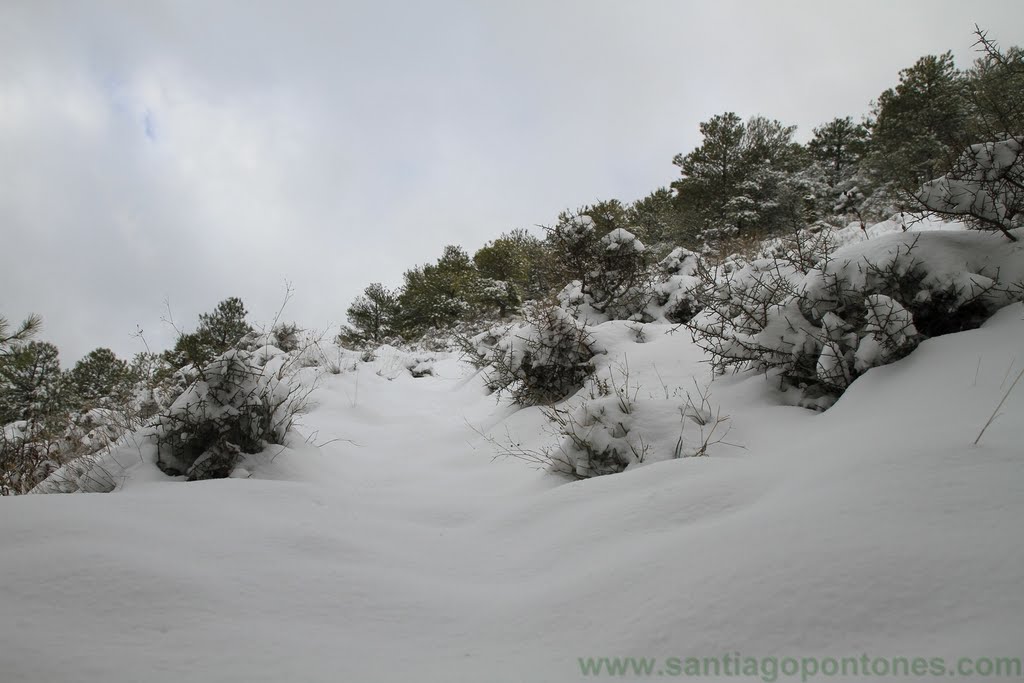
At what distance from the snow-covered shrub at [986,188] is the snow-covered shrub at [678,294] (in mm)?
2847

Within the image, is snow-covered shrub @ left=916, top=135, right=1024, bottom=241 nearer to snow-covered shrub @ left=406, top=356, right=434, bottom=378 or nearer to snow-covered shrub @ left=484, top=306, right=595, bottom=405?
snow-covered shrub @ left=484, top=306, right=595, bottom=405

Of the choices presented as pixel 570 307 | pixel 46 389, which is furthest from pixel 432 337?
pixel 46 389

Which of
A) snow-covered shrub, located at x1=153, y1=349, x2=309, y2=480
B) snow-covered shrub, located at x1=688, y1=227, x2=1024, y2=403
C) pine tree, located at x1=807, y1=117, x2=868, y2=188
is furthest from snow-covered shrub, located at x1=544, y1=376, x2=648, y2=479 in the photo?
pine tree, located at x1=807, y1=117, x2=868, y2=188

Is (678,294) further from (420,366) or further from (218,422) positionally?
(420,366)

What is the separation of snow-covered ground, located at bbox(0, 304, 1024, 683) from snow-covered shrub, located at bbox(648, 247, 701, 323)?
3.81m

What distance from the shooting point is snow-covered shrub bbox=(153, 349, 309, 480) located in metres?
2.62

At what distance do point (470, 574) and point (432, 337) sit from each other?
49.1ft

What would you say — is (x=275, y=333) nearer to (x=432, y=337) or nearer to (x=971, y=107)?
(x=432, y=337)

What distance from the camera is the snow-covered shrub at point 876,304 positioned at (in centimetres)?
230

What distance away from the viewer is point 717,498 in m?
1.58

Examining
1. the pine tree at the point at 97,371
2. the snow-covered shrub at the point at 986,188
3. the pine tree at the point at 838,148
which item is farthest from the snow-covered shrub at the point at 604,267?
the pine tree at the point at 838,148

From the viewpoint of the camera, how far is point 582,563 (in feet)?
4.84

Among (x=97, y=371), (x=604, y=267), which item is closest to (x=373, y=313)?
(x=97, y=371)

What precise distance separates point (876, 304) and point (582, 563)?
212cm
